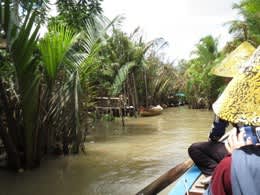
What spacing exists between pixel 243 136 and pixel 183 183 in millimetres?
2051

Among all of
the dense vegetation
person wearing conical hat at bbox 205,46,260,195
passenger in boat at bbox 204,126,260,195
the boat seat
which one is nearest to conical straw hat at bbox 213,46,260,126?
person wearing conical hat at bbox 205,46,260,195

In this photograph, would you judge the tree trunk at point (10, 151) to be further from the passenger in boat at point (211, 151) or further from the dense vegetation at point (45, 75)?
the passenger in boat at point (211, 151)

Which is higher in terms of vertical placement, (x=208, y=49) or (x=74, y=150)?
(x=208, y=49)

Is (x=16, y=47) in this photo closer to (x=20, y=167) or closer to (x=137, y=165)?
(x=20, y=167)

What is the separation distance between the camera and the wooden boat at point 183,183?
3.29m

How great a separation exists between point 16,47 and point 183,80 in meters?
26.1

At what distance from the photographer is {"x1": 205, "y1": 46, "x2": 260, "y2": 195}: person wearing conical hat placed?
53.5 inches

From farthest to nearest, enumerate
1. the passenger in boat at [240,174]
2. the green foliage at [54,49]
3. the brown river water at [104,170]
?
the green foliage at [54,49]
the brown river water at [104,170]
the passenger in boat at [240,174]

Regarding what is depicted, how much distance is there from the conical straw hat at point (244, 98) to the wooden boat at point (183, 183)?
174cm

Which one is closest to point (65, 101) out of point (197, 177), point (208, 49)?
point (197, 177)

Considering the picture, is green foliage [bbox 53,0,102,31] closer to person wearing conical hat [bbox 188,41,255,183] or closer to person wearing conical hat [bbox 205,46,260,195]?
person wearing conical hat [bbox 188,41,255,183]

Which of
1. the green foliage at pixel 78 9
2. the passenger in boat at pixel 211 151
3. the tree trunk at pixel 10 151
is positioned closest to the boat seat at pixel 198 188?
the passenger in boat at pixel 211 151

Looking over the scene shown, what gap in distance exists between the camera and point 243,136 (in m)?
1.59

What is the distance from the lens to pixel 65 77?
7.76 meters
